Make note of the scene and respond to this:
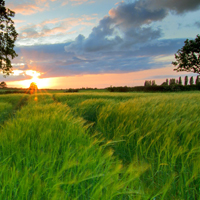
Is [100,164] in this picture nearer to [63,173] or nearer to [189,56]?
[63,173]

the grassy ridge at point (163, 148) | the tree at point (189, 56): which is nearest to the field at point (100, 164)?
the grassy ridge at point (163, 148)

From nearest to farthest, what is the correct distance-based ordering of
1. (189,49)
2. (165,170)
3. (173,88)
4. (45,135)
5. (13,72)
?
(165,170), (45,135), (13,72), (173,88), (189,49)

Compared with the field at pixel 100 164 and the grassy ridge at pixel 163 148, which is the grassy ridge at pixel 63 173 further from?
the grassy ridge at pixel 163 148

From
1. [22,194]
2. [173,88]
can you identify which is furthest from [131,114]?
[173,88]

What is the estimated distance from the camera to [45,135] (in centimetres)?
271

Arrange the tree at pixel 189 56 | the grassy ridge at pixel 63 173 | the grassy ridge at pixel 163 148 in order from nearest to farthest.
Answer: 1. the grassy ridge at pixel 63 173
2. the grassy ridge at pixel 163 148
3. the tree at pixel 189 56

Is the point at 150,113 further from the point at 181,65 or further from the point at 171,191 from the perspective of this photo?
the point at 181,65

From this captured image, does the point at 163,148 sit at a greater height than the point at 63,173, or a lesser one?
greater

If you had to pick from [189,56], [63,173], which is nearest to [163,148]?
[63,173]

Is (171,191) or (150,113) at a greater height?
(150,113)

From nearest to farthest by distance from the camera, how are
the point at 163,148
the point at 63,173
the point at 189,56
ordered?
1. the point at 63,173
2. the point at 163,148
3. the point at 189,56

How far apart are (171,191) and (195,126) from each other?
1.72m

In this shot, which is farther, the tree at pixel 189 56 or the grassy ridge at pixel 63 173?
the tree at pixel 189 56

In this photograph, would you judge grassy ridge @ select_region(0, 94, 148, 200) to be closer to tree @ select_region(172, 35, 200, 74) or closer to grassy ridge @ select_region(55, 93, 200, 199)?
grassy ridge @ select_region(55, 93, 200, 199)
